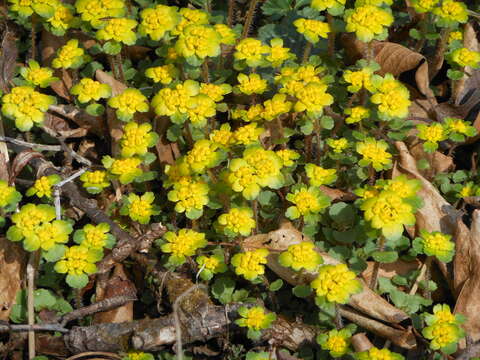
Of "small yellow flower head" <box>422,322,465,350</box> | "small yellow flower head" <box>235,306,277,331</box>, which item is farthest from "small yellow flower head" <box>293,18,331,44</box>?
"small yellow flower head" <box>422,322,465,350</box>

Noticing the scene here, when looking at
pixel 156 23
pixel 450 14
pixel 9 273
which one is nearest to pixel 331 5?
pixel 450 14

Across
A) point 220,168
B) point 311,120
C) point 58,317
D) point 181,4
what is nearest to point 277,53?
point 311,120

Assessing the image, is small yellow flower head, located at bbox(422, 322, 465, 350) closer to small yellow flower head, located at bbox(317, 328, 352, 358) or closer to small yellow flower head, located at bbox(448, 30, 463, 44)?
small yellow flower head, located at bbox(317, 328, 352, 358)

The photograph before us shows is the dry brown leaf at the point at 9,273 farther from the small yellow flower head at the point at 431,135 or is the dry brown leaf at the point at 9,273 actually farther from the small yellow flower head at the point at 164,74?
the small yellow flower head at the point at 431,135

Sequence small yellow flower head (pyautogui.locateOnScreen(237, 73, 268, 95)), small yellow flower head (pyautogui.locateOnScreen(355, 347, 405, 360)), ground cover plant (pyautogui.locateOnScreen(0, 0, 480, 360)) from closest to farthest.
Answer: small yellow flower head (pyautogui.locateOnScreen(355, 347, 405, 360)), ground cover plant (pyautogui.locateOnScreen(0, 0, 480, 360)), small yellow flower head (pyautogui.locateOnScreen(237, 73, 268, 95))

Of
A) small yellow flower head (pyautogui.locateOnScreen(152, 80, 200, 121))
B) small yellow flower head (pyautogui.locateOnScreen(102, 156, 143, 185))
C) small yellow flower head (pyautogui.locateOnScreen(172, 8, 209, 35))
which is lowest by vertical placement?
small yellow flower head (pyautogui.locateOnScreen(102, 156, 143, 185))
